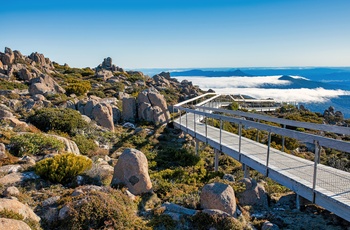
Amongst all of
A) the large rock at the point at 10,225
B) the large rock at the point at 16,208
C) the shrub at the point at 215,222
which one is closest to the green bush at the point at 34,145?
the large rock at the point at 16,208

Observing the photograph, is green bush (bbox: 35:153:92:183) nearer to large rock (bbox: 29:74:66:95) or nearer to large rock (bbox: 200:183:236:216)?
large rock (bbox: 200:183:236:216)

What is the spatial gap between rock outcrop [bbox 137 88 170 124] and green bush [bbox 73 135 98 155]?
710cm

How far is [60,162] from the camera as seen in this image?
28.0 feet

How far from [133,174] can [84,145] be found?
17.7ft

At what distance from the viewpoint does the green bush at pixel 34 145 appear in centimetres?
1019

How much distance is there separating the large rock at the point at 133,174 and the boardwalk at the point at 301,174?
→ 3.95 m

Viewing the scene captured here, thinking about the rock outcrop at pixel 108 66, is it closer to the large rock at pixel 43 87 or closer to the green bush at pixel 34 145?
the large rock at pixel 43 87

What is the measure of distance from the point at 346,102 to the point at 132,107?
251 feet

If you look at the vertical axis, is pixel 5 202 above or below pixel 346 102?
above

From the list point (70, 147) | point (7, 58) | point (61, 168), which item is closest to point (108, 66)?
point (7, 58)

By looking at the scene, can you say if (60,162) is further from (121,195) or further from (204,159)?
(204,159)

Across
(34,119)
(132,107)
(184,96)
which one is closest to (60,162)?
(34,119)

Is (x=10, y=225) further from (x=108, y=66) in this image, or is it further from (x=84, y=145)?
(x=108, y=66)

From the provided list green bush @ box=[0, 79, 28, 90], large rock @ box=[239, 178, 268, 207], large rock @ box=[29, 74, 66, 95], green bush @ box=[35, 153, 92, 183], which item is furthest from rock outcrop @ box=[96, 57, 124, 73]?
large rock @ box=[239, 178, 268, 207]
